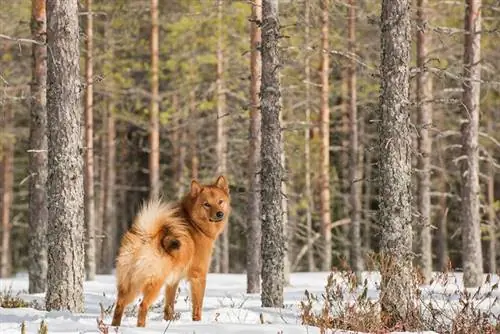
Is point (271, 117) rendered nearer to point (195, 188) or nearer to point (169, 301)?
point (195, 188)

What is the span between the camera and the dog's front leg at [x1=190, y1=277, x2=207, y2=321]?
402 inches

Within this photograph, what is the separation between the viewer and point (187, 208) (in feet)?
35.0

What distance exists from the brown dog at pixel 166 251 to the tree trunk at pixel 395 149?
216 cm

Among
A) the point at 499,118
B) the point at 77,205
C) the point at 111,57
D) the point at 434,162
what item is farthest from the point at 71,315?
the point at 499,118

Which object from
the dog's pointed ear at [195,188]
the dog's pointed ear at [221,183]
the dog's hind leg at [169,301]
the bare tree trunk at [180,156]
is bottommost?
the dog's hind leg at [169,301]

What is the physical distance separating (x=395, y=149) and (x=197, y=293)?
10.1 feet

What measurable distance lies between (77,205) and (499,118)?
2859 cm

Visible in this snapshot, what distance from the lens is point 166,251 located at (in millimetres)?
9469

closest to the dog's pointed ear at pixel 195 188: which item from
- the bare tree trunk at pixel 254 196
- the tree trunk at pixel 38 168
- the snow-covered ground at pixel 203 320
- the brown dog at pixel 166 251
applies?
the brown dog at pixel 166 251

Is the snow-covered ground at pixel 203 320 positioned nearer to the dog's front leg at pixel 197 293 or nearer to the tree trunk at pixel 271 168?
the dog's front leg at pixel 197 293

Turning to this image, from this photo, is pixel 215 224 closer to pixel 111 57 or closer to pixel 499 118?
pixel 111 57

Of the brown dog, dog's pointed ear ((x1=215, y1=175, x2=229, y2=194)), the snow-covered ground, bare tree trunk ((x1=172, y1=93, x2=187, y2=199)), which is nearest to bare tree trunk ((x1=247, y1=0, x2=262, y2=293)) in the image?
the snow-covered ground

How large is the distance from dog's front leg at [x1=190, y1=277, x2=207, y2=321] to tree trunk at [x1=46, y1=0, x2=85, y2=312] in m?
1.83

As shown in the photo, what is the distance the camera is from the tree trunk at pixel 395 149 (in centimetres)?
1031
